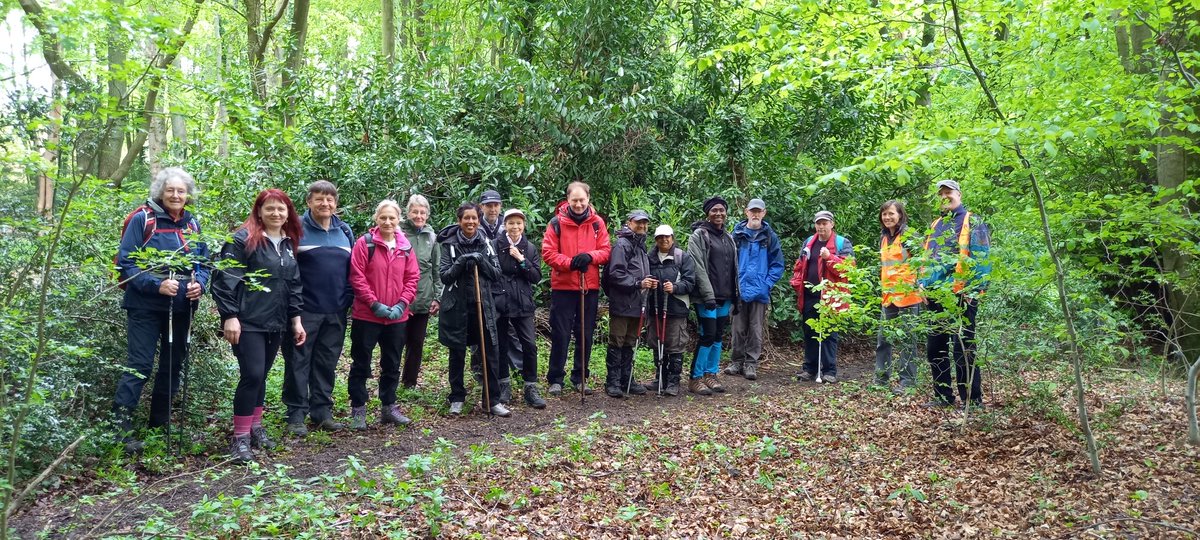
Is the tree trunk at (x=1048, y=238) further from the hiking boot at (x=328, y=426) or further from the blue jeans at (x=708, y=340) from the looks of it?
the hiking boot at (x=328, y=426)

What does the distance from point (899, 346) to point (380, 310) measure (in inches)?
209

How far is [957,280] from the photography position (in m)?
5.62

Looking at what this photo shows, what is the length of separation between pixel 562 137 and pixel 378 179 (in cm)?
240

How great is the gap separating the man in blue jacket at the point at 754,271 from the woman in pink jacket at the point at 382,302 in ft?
13.4

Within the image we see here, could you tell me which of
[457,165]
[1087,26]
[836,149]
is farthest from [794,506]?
[836,149]

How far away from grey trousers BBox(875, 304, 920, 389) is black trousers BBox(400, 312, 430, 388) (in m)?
4.13

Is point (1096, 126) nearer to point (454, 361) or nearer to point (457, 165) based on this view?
point (454, 361)

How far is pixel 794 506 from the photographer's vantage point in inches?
191

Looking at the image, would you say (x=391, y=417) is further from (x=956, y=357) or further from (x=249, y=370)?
(x=956, y=357)

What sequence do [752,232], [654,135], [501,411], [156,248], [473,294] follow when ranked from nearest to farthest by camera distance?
1. [156,248]
2. [501,411]
3. [473,294]
4. [752,232]
5. [654,135]

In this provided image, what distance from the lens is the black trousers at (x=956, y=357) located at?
6.09 m

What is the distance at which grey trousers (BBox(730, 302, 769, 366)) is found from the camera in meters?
9.61

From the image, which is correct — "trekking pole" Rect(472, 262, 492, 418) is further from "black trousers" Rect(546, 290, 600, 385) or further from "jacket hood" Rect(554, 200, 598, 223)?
"jacket hood" Rect(554, 200, 598, 223)

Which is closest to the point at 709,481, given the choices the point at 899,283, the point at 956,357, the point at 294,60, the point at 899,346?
the point at 899,283
